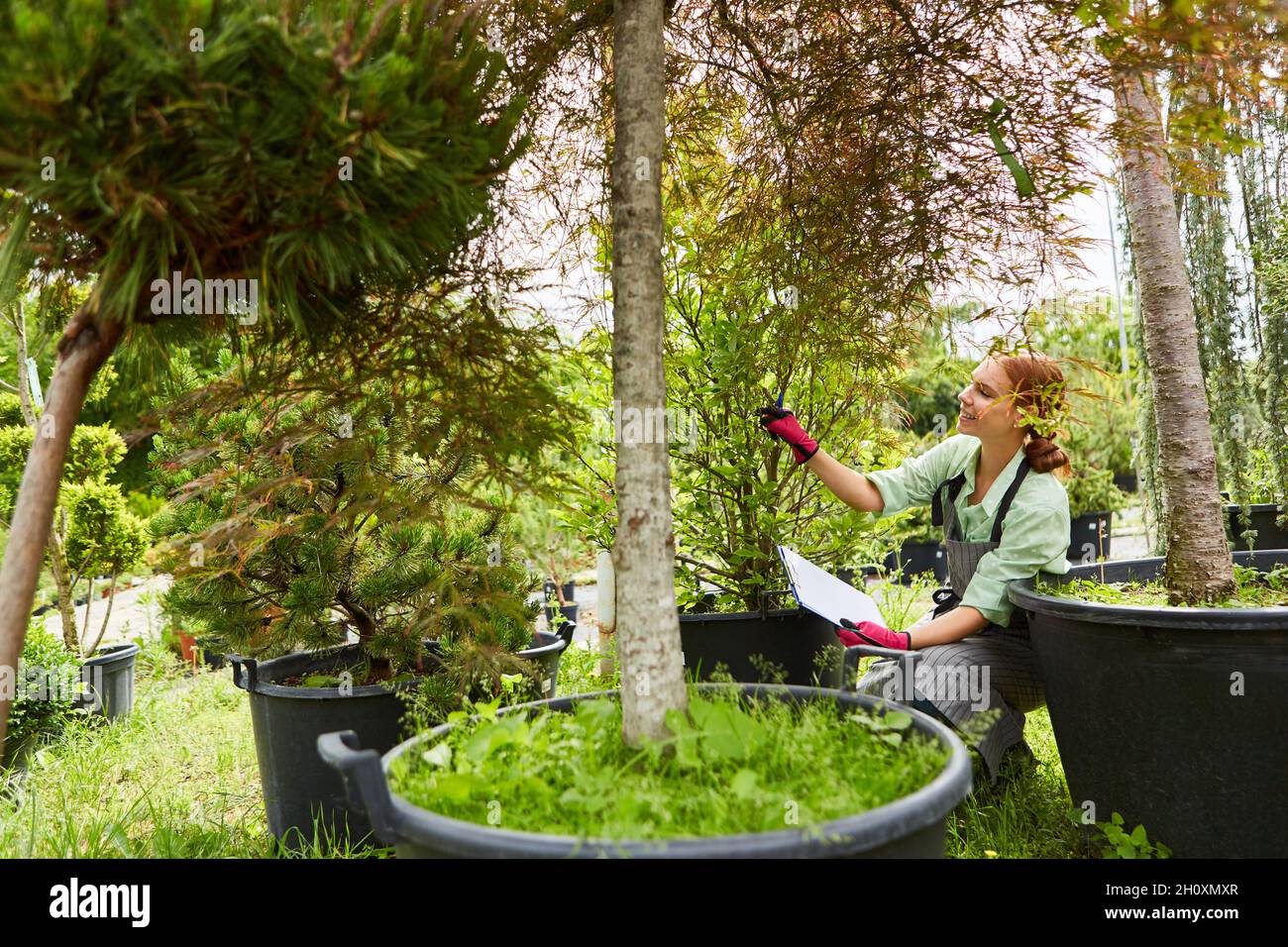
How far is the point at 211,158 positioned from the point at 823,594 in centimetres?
163

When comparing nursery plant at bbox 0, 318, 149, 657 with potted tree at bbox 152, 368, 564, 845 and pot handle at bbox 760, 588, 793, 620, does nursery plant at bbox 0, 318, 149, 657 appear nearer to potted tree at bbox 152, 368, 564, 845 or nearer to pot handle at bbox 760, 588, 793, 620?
potted tree at bbox 152, 368, 564, 845

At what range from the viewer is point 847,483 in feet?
8.74

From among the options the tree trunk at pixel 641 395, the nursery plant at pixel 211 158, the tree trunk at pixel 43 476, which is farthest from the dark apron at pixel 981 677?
the tree trunk at pixel 43 476

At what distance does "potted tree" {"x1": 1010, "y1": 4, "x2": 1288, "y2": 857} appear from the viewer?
4.91ft

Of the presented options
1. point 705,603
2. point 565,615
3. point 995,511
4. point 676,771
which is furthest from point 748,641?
point 565,615

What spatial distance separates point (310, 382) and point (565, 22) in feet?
2.91

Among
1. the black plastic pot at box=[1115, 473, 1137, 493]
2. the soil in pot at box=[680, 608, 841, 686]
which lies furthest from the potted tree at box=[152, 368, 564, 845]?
the black plastic pot at box=[1115, 473, 1137, 493]

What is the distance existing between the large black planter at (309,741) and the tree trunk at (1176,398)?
1.60 meters

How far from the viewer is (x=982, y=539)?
262cm

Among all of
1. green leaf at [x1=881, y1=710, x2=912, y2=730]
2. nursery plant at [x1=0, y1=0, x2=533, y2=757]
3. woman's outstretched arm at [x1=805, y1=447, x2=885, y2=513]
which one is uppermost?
nursery plant at [x1=0, y1=0, x2=533, y2=757]

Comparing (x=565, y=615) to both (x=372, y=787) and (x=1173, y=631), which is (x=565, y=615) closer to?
(x=1173, y=631)

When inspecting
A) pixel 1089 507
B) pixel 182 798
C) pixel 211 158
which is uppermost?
pixel 211 158

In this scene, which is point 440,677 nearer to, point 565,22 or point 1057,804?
point 565,22

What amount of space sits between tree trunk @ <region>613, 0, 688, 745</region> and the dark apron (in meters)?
1.14
